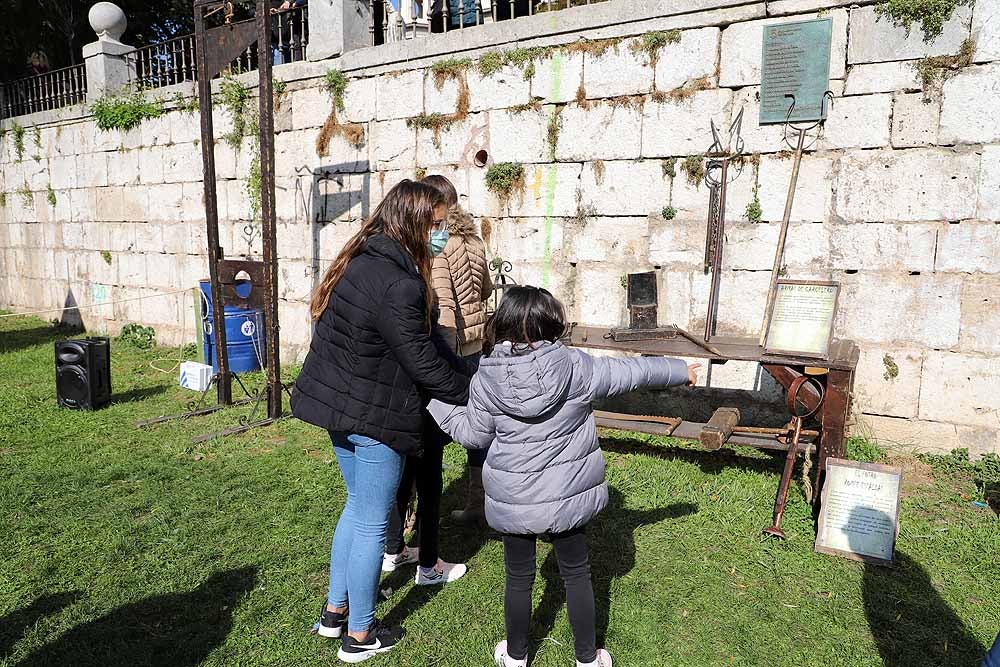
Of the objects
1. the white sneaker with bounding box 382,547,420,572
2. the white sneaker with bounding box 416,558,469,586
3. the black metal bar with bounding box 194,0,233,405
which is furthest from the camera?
the black metal bar with bounding box 194,0,233,405

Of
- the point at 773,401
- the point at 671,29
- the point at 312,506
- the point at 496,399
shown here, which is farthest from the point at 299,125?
the point at 496,399

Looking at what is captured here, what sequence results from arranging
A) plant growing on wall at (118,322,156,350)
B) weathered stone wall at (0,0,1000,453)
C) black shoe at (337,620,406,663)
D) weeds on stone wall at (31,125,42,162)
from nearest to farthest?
black shoe at (337,620,406,663) → weathered stone wall at (0,0,1000,453) → plant growing on wall at (118,322,156,350) → weeds on stone wall at (31,125,42,162)

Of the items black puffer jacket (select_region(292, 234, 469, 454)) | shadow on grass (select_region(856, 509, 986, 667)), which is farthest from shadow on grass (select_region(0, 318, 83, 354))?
shadow on grass (select_region(856, 509, 986, 667))

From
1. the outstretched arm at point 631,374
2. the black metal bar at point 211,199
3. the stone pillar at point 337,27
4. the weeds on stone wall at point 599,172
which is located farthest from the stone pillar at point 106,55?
the outstretched arm at point 631,374

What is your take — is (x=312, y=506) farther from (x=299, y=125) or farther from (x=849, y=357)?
(x=299, y=125)

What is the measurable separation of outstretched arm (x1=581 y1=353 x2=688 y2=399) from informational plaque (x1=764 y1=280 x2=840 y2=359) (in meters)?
1.79

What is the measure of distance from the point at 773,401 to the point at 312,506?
3.55 meters

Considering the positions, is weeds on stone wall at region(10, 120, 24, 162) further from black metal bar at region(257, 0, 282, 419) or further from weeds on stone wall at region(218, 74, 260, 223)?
black metal bar at region(257, 0, 282, 419)

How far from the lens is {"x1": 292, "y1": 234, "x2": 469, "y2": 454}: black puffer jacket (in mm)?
2695

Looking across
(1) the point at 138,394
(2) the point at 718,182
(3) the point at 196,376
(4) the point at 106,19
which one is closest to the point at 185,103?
(4) the point at 106,19

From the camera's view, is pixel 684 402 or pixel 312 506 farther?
pixel 684 402

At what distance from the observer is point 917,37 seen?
16.3 feet

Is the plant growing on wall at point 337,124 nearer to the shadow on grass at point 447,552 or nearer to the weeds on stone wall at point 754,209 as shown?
the weeds on stone wall at point 754,209

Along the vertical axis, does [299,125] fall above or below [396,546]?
above
